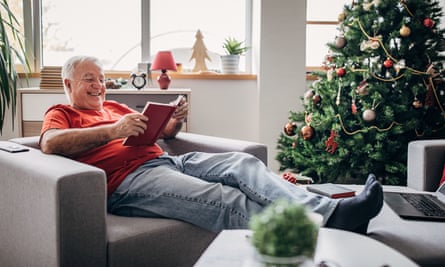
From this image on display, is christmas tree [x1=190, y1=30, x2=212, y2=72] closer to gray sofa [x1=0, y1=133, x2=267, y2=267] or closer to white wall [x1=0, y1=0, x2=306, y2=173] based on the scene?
white wall [x1=0, y1=0, x2=306, y2=173]

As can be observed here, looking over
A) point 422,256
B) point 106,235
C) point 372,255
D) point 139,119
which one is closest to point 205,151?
point 139,119

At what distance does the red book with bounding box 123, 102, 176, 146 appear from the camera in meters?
1.95

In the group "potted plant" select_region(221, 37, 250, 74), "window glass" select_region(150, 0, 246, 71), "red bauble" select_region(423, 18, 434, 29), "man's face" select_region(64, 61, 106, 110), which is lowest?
"man's face" select_region(64, 61, 106, 110)

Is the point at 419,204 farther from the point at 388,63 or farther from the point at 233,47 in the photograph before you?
the point at 233,47

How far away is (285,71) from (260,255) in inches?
131

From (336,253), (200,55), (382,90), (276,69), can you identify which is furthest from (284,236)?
(200,55)

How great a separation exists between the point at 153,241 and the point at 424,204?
3.39ft

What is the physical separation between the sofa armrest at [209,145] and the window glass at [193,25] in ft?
6.93

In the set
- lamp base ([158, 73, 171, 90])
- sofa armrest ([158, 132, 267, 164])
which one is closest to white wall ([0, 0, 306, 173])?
lamp base ([158, 73, 171, 90])

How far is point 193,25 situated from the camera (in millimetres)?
4430

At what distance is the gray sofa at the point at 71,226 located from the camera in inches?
56.9

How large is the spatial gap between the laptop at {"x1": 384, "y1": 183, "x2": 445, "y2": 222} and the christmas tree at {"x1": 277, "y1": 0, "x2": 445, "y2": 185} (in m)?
0.90

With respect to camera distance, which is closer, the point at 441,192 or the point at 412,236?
the point at 412,236

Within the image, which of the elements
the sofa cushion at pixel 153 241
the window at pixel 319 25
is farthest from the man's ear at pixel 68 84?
the window at pixel 319 25
